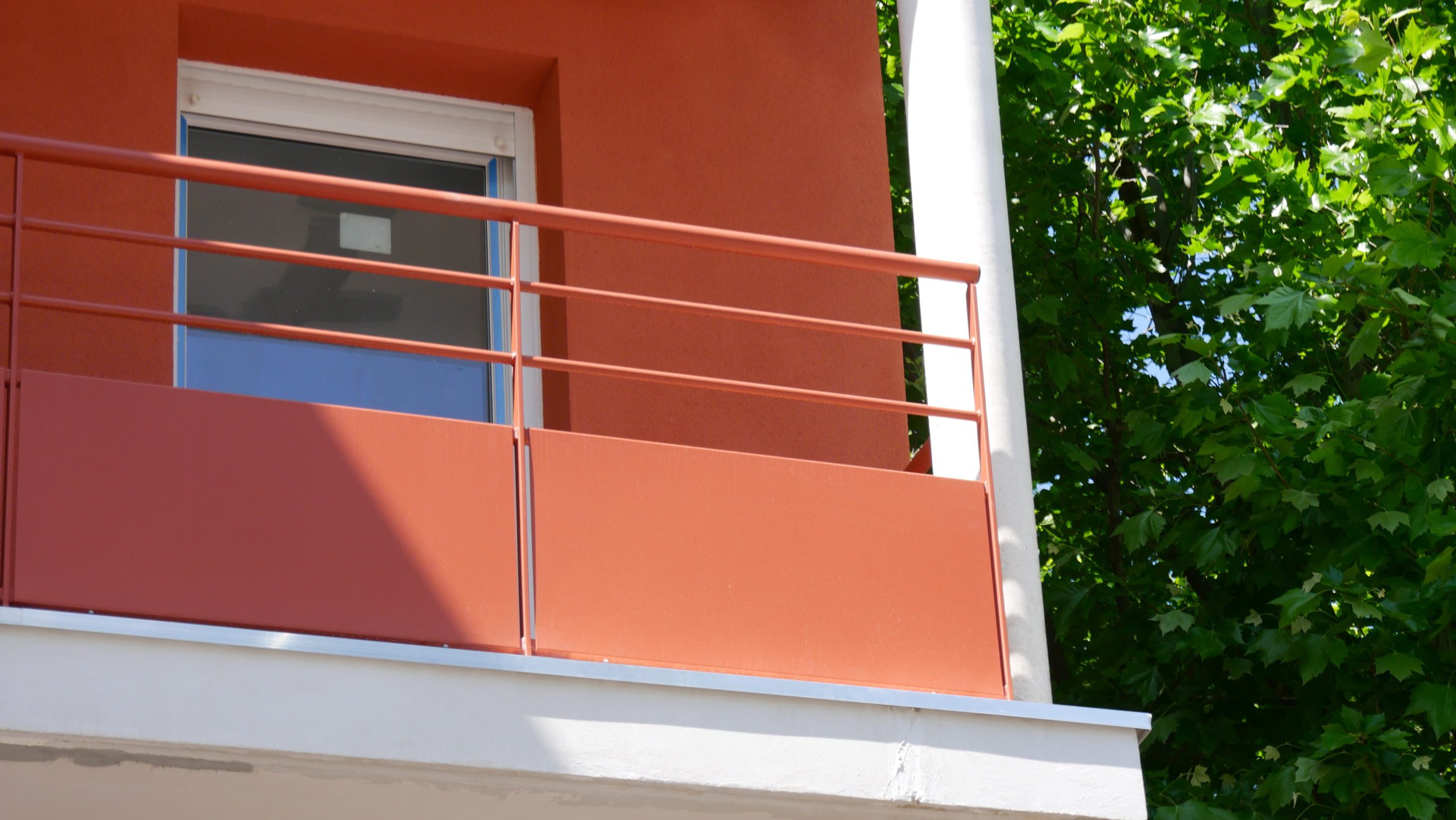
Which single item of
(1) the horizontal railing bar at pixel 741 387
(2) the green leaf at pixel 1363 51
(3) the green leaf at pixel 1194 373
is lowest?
(1) the horizontal railing bar at pixel 741 387

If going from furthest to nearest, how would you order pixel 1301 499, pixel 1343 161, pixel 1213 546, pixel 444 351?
pixel 1213 546 < pixel 1343 161 < pixel 1301 499 < pixel 444 351

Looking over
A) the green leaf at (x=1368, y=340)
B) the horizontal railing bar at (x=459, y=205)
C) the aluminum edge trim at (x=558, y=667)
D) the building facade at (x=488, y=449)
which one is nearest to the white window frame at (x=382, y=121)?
the building facade at (x=488, y=449)

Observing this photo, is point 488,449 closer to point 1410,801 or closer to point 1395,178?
point 1395,178

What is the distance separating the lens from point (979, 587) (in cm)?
482

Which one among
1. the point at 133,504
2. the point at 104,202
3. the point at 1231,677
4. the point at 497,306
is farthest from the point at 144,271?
the point at 1231,677

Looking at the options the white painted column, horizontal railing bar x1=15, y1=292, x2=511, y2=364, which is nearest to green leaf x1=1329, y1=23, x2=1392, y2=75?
the white painted column

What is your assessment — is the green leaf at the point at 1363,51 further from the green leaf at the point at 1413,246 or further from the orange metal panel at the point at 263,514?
the orange metal panel at the point at 263,514

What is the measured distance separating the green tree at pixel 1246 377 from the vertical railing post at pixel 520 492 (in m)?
3.68

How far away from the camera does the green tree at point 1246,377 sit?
746cm

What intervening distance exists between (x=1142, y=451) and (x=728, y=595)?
5.48 m

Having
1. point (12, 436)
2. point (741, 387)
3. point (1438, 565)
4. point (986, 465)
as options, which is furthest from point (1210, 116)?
point (12, 436)

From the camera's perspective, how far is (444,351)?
14.8ft

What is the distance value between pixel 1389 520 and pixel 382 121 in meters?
4.30

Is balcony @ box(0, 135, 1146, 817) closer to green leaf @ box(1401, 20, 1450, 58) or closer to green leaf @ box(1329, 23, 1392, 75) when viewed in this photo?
green leaf @ box(1329, 23, 1392, 75)
